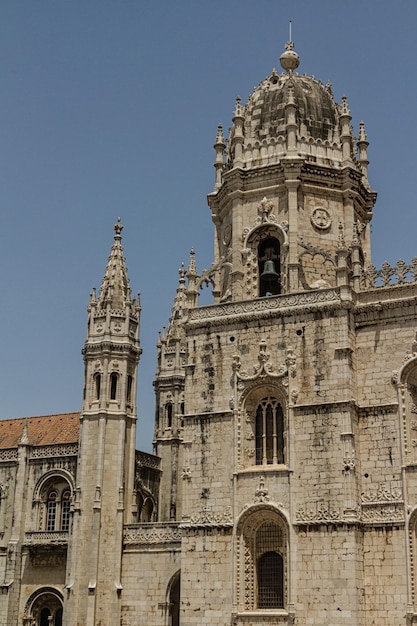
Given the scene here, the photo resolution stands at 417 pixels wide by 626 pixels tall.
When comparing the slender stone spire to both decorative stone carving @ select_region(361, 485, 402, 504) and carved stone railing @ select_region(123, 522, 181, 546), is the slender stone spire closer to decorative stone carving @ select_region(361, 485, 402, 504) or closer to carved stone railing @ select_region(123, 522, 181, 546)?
carved stone railing @ select_region(123, 522, 181, 546)

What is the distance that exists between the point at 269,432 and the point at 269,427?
0.18 metres

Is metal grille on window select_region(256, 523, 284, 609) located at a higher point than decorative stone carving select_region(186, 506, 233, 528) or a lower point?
lower

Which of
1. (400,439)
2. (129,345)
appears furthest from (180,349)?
(400,439)

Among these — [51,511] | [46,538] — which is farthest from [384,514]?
[51,511]

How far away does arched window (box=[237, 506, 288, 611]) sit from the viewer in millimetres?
30047

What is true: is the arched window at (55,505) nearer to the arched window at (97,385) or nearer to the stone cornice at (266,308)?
the arched window at (97,385)

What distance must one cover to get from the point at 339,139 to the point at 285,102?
8.62ft

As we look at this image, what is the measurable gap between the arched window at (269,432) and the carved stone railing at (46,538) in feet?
42.7

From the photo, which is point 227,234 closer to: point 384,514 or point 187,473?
point 187,473

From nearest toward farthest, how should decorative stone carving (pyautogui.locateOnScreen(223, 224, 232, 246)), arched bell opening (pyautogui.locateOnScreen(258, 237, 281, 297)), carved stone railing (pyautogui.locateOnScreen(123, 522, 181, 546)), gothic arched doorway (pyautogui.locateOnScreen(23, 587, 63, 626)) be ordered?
arched bell opening (pyautogui.locateOnScreen(258, 237, 281, 297)) → decorative stone carving (pyautogui.locateOnScreen(223, 224, 232, 246)) → carved stone railing (pyautogui.locateOnScreen(123, 522, 181, 546)) → gothic arched doorway (pyautogui.locateOnScreen(23, 587, 63, 626))

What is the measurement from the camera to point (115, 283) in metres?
41.0

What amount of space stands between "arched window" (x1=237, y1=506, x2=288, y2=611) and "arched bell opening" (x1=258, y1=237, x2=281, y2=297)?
863 centimetres

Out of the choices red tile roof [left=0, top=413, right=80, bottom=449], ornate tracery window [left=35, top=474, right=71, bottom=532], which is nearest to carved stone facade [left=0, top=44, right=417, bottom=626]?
ornate tracery window [left=35, top=474, right=71, bottom=532]

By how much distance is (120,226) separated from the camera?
43.0m
